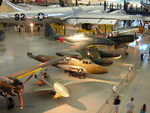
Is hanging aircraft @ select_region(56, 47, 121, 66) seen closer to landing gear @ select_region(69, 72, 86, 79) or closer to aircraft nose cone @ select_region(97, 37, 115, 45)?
aircraft nose cone @ select_region(97, 37, 115, 45)

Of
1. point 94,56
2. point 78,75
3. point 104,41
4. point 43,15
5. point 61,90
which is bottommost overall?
point 78,75

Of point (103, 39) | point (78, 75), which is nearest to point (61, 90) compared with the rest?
point (78, 75)

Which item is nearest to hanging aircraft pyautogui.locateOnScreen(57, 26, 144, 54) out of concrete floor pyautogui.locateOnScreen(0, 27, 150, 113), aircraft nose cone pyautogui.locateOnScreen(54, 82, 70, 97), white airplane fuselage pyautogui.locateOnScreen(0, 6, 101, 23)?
concrete floor pyautogui.locateOnScreen(0, 27, 150, 113)

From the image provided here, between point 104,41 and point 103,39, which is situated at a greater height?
point 103,39

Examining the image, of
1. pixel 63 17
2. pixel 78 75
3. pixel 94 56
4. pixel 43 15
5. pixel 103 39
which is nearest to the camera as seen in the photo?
pixel 78 75

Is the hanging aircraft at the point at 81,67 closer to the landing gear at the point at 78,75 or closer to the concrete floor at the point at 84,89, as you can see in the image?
the landing gear at the point at 78,75

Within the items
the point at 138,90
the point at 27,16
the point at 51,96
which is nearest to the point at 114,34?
the point at 138,90

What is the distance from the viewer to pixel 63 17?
891 inches

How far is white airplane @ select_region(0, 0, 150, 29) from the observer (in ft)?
62.0

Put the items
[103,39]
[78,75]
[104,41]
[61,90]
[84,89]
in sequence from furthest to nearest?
[103,39]
[104,41]
[78,75]
[84,89]
[61,90]

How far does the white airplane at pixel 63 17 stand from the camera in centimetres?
1888

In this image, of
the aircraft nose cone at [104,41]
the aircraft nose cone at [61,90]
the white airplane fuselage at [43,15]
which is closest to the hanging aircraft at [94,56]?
the aircraft nose cone at [104,41]

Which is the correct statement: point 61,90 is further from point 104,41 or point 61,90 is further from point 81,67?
point 104,41

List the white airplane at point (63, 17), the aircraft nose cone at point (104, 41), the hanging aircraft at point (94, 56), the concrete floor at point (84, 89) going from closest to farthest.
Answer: the concrete floor at point (84, 89), the hanging aircraft at point (94, 56), the aircraft nose cone at point (104, 41), the white airplane at point (63, 17)
